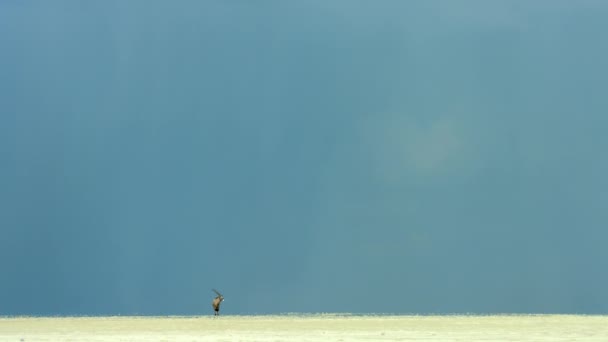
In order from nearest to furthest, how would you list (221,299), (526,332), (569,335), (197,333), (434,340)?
(434,340), (569,335), (526,332), (197,333), (221,299)

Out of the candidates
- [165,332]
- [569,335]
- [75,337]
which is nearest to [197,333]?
[165,332]

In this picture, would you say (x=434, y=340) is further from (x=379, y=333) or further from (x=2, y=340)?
(x=2, y=340)

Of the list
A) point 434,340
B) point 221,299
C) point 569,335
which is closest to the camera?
point 434,340

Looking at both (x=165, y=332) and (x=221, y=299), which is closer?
(x=165, y=332)

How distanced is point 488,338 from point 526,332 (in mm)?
4015

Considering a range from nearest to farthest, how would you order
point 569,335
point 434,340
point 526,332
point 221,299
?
1. point 434,340
2. point 569,335
3. point 526,332
4. point 221,299

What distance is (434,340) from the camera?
26.2m

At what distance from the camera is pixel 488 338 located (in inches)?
1052

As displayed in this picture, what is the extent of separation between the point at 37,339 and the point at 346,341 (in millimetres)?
9633

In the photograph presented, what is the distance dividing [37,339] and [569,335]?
A: 631 inches

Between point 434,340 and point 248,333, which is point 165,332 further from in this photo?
point 434,340

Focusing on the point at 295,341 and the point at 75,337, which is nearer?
the point at 295,341

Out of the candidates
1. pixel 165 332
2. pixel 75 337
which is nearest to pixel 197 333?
pixel 165 332

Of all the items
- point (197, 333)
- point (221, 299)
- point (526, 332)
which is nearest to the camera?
point (526, 332)
